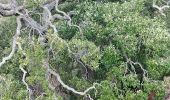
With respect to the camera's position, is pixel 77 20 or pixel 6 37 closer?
pixel 77 20

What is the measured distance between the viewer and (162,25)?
13062 mm

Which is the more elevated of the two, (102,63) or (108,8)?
(108,8)

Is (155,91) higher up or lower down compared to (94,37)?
lower down

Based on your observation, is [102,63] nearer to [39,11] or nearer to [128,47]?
[128,47]

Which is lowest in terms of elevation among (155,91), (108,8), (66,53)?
(155,91)

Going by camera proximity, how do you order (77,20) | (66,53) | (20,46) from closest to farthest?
(20,46) → (66,53) → (77,20)

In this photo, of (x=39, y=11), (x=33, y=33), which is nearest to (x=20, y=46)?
(x=33, y=33)

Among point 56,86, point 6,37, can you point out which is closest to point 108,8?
point 56,86

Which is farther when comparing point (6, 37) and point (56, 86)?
point (6, 37)

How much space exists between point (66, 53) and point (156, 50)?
265 centimetres

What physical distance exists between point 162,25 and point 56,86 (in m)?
3.61

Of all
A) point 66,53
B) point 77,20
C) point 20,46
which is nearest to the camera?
point 20,46

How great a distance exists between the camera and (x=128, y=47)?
12.4 meters

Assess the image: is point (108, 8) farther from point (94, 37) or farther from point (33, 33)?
point (33, 33)
